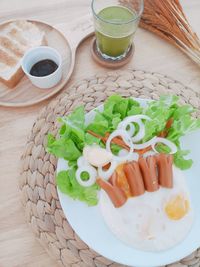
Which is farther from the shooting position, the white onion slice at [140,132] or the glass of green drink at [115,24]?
the glass of green drink at [115,24]

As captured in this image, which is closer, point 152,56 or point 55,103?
point 55,103

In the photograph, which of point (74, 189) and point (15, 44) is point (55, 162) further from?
point (15, 44)

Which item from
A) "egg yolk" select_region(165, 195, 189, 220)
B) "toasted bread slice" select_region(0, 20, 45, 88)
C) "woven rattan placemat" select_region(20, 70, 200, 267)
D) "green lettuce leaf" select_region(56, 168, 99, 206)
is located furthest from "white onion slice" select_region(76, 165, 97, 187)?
"toasted bread slice" select_region(0, 20, 45, 88)

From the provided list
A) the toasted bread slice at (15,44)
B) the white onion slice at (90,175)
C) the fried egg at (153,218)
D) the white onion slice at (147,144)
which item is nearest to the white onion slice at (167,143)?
the white onion slice at (147,144)

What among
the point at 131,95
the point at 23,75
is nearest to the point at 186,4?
the point at 131,95

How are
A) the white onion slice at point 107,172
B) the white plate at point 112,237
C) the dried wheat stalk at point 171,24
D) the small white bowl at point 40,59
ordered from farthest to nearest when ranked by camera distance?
the dried wheat stalk at point 171,24 < the small white bowl at point 40,59 < the white onion slice at point 107,172 < the white plate at point 112,237

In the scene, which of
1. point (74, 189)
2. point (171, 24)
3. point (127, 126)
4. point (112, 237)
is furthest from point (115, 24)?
point (112, 237)

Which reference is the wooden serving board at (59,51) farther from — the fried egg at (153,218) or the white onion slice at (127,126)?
the fried egg at (153,218)

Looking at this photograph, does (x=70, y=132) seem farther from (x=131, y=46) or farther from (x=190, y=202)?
(x=131, y=46)
